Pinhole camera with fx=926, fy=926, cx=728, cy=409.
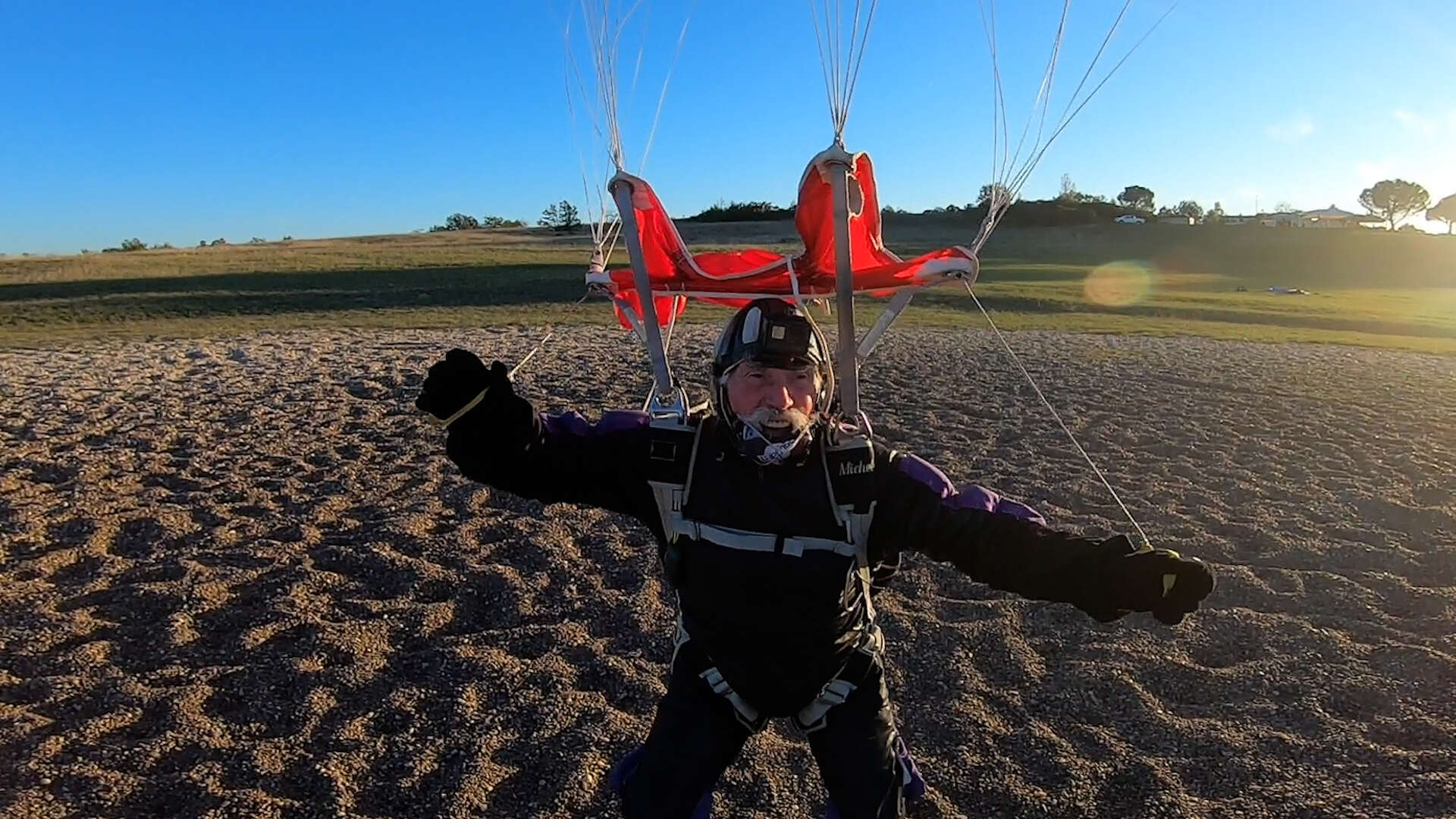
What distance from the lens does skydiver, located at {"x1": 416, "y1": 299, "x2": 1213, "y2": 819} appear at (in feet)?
7.52

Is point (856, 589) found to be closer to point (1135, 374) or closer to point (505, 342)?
point (1135, 374)

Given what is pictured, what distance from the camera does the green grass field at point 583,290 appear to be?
1862 cm

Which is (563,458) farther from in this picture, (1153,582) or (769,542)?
(1153,582)

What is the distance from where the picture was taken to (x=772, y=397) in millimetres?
2336

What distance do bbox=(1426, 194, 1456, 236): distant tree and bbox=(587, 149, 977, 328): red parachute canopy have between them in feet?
268

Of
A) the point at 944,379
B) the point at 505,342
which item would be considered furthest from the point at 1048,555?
the point at 505,342

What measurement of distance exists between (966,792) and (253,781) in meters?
2.64

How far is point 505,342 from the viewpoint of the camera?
15.4m

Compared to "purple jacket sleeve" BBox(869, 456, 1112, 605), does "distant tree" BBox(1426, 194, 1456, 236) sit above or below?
above

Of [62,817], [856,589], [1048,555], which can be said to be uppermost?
[1048,555]

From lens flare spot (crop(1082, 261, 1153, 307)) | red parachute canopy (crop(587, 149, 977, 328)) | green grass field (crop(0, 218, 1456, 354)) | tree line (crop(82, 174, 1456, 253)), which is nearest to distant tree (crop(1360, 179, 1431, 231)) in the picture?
tree line (crop(82, 174, 1456, 253))

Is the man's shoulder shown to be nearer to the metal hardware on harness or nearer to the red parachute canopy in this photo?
the metal hardware on harness

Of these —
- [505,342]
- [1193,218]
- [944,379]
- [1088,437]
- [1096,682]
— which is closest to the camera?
[1096,682]

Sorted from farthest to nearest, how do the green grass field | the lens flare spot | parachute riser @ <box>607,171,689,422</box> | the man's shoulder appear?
1. the lens flare spot
2. the green grass field
3. parachute riser @ <box>607,171,689,422</box>
4. the man's shoulder
